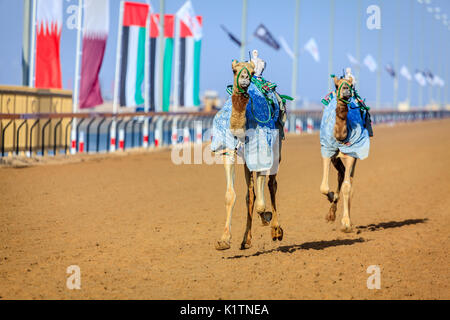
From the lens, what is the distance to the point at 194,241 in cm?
1009

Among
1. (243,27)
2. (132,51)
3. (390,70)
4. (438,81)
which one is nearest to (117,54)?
(132,51)

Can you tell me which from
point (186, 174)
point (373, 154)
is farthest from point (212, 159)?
point (373, 154)

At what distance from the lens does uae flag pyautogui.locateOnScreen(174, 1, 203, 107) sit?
29984mm

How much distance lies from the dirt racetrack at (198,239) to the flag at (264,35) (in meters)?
24.9

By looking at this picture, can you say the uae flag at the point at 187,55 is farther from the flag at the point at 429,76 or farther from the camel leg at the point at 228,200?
the flag at the point at 429,76

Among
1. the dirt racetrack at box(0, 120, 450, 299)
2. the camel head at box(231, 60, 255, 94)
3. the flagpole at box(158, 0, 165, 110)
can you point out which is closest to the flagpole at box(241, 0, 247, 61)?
the flagpole at box(158, 0, 165, 110)

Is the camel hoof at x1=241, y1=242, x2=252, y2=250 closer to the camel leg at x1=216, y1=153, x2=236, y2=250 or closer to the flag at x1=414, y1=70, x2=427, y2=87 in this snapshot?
the camel leg at x1=216, y1=153, x2=236, y2=250

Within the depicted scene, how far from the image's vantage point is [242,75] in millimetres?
8148

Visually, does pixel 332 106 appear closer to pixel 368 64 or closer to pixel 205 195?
pixel 205 195

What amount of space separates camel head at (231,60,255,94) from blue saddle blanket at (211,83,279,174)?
0.60m

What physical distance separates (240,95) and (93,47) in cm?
1688

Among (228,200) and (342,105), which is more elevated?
(342,105)
